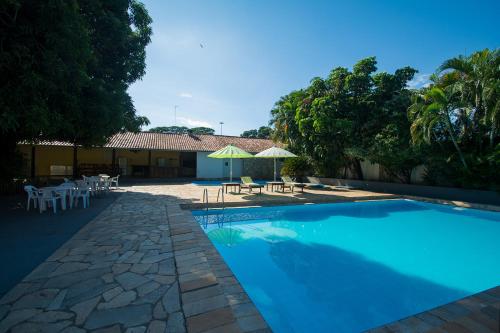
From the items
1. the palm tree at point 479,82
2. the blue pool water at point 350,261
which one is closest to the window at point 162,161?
the blue pool water at point 350,261

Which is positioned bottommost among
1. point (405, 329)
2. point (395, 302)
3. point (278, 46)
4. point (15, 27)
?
point (395, 302)

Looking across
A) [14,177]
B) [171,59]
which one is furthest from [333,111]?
[14,177]

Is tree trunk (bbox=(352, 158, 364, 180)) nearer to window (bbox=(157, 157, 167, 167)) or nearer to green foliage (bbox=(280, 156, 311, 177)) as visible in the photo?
green foliage (bbox=(280, 156, 311, 177))

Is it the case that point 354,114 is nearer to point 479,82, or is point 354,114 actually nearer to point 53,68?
point 479,82

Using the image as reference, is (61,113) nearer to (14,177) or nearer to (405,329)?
(14,177)

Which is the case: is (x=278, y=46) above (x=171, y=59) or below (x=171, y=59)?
above

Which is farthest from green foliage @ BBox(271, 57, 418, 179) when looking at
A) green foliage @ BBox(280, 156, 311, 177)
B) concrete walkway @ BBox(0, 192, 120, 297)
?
concrete walkway @ BBox(0, 192, 120, 297)

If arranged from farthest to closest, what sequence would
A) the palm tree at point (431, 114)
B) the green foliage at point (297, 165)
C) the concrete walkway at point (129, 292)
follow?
the green foliage at point (297, 165) < the palm tree at point (431, 114) < the concrete walkway at point (129, 292)

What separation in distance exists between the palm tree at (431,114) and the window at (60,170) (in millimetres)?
25186

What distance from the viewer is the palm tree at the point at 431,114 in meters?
11.8

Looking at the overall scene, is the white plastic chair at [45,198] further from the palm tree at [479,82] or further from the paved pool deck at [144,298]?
the palm tree at [479,82]

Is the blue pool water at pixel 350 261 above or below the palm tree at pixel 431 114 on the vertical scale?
below

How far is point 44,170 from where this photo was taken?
19516 mm

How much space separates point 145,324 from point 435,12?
12.2 m
